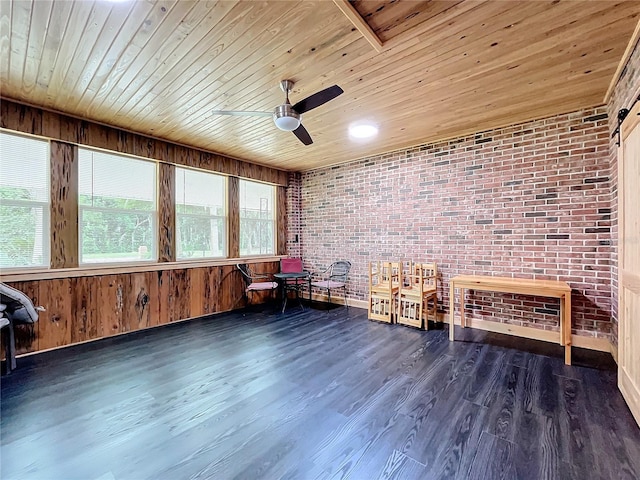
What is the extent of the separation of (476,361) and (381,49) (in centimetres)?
297

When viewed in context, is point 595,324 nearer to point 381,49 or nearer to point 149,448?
point 381,49

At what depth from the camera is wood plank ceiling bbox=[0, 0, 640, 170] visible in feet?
5.94

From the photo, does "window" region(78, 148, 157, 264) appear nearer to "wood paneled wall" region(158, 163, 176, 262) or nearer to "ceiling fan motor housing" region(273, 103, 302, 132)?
"wood paneled wall" region(158, 163, 176, 262)

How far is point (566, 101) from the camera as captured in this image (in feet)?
9.98

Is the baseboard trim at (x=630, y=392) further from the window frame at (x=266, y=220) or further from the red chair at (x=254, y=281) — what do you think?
the window frame at (x=266, y=220)

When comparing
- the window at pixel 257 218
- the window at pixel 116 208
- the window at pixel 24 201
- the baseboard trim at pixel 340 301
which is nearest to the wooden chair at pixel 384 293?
the baseboard trim at pixel 340 301

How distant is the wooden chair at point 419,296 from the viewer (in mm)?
3963

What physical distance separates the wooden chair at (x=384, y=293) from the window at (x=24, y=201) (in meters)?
4.17

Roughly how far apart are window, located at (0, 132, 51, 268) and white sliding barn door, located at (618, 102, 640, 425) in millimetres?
5458

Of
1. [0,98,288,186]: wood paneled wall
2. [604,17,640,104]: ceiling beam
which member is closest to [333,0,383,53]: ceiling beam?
[604,17,640,104]: ceiling beam

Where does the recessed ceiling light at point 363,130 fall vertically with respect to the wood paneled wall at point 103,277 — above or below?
above

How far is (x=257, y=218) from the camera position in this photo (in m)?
5.71

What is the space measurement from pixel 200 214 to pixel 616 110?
17.4 feet

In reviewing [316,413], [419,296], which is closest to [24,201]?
[316,413]
